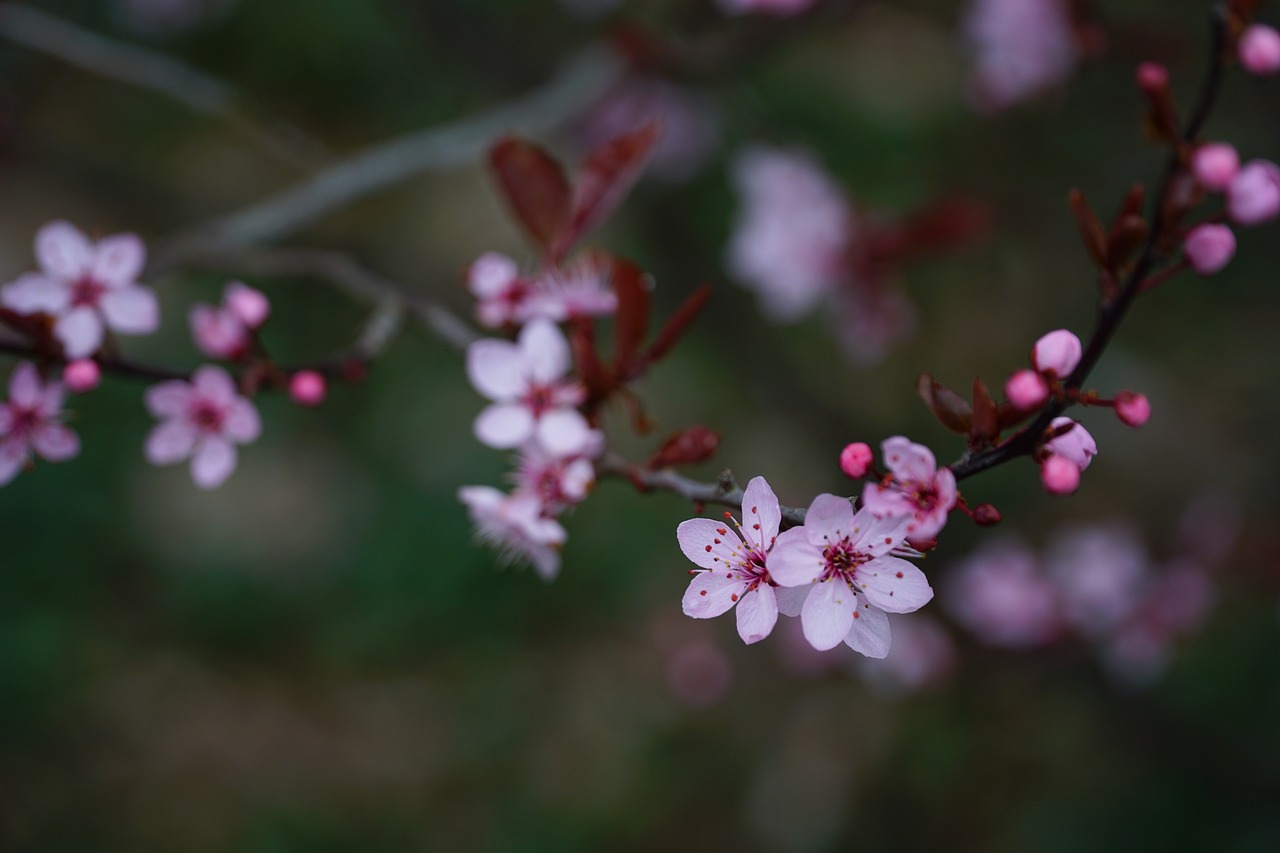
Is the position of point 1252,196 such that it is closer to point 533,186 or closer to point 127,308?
point 533,186

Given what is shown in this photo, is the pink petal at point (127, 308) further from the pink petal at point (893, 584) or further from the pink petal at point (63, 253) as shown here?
the pink petal at point (893, 584)

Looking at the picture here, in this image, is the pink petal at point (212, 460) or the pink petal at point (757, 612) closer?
the pink petal at point (757, 612)

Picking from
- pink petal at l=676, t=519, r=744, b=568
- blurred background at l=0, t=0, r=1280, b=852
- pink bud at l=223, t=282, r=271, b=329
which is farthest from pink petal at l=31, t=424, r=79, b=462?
blurred background at l=0, t=0, r=1280, b=852

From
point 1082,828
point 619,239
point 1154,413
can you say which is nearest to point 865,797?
point 1082,828

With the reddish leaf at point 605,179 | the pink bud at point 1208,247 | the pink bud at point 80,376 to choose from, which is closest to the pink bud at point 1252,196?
the pink bud at point 1208,247

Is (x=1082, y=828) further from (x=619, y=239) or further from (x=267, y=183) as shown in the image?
(x=267, y=183)

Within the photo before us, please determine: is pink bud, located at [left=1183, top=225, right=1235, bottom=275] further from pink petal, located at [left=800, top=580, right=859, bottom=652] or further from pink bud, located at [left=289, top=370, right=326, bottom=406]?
pink bud, located at [left=289, top=370, right=326, bottom=406]

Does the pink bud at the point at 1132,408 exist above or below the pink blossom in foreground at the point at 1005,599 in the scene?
above
